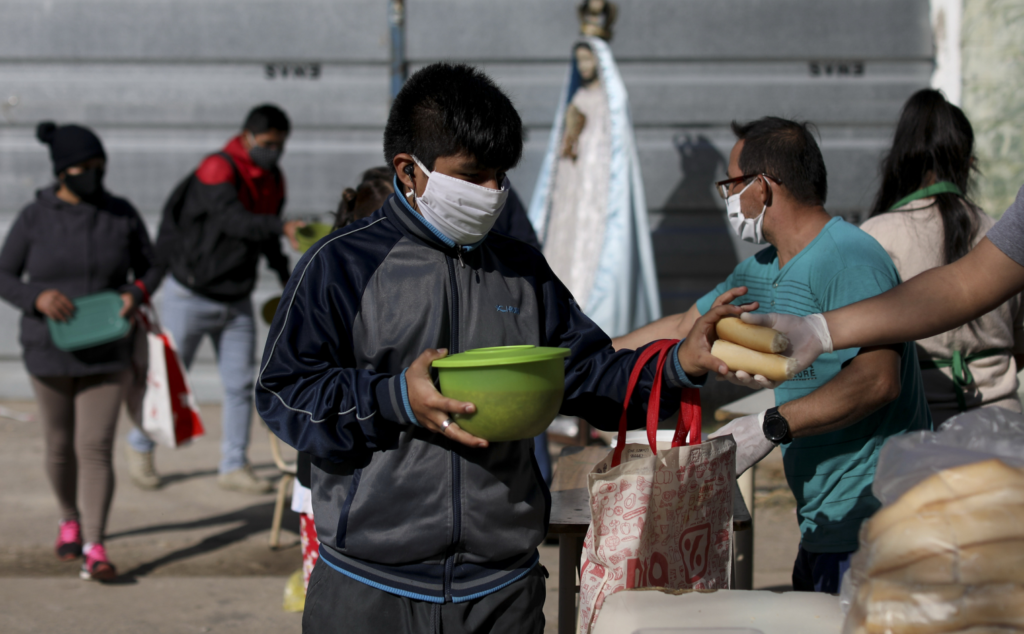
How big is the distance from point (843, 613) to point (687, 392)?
1.60 ft

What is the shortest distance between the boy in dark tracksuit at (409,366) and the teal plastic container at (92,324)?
251cm

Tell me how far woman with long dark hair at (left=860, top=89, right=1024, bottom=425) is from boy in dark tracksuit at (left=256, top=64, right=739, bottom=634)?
1257 millimetres

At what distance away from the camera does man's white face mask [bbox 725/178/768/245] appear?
2.32m

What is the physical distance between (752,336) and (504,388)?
1.54 feet

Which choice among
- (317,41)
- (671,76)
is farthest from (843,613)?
(317,41)

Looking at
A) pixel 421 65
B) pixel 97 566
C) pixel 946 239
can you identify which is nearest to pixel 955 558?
pixel 946 239

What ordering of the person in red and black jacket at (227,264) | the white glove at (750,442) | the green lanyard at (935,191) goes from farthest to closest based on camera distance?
the person in red and black jacket at (227,264) < the green lanyard at (935,191) < the white glove at (750,442)

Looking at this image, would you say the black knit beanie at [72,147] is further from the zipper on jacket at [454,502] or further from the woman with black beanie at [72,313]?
the zipper on jacket at [454,502]

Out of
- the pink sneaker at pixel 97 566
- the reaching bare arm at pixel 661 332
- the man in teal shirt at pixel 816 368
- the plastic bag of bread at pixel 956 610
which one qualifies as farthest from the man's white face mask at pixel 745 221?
the pink sneaker at pixel 97 566

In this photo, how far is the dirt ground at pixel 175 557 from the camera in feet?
11.6

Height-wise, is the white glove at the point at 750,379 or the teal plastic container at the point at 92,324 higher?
the white glove at the point at 750,379

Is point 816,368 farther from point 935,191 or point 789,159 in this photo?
point 935,191

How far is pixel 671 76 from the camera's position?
676 cm

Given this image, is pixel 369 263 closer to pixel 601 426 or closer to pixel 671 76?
pixel 601 426
